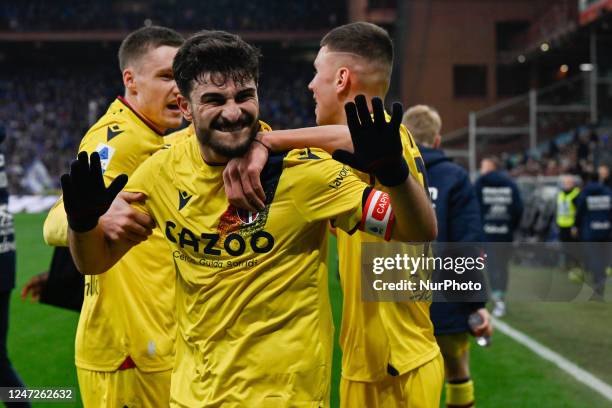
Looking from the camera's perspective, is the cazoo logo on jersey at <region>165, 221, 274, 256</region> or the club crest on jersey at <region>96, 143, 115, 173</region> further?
the club crest on jersey at <region>96, 143, 115, 173</region>

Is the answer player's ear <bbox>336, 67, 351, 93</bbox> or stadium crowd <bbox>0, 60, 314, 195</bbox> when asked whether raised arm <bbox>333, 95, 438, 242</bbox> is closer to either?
player's ear <bbox>336, 67, 351, 93</bbox>

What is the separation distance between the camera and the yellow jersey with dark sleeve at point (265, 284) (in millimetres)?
2244

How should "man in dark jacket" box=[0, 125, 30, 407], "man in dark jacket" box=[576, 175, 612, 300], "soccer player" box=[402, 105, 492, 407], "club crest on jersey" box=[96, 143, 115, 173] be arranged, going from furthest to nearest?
1. "man in dark jacket" box=[576, 175, 612, 300]
2. "man in dark jacket" box=[0, 125, 30, 407]
3. "soccer player" box=[402, 105, 492, 407]
4. "club crest on jersey" box=[96, 143, 115, 173]

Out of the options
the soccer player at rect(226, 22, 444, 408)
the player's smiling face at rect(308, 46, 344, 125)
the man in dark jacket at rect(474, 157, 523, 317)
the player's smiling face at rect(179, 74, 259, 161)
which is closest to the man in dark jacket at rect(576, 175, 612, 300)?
the man in dark jacket at rect(474, 157, 523, 317)

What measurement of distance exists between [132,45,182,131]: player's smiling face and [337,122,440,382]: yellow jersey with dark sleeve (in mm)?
1012

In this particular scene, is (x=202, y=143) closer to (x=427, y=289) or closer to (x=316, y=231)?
(x=316, y=231)

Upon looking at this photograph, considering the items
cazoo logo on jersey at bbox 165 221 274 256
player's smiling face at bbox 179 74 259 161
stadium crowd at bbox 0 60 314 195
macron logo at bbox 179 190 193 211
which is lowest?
cazoo logo on jersey at bbox 165 221 274 256

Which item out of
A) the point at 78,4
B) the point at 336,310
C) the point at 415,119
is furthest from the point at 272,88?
the point at 415,119

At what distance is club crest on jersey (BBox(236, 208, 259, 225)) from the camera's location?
229 centimetres

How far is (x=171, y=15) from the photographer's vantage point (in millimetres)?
43781

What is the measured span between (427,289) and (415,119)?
172 centimetres

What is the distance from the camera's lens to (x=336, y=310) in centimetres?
921

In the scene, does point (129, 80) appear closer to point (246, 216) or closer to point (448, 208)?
point (246, 216)

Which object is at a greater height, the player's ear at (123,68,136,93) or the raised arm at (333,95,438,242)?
the player's ear at (123,68,136,93)
